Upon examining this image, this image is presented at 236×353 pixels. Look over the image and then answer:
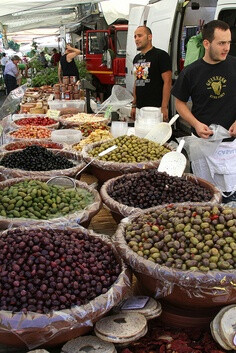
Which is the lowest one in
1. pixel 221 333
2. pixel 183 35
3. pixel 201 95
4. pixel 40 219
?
pixel 221 333

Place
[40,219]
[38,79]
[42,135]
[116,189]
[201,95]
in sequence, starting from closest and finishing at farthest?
[40,219]
[116,189]
[201,95]
[42,135]
[38,79]

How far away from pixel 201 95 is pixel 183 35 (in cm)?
390

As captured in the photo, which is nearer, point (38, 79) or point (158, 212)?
point (158, 212)

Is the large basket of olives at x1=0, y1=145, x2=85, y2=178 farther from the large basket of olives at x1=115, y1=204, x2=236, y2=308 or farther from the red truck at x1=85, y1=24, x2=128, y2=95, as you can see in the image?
the red truck at x1=85, y1=24, x2=128, y2=95

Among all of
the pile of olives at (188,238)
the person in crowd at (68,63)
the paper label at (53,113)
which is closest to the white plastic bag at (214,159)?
the pile of olives at (188,238)

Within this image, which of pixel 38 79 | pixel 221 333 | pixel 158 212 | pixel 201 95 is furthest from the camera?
pixel 38 79

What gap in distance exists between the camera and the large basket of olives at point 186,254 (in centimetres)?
156

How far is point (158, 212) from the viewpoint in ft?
6.61

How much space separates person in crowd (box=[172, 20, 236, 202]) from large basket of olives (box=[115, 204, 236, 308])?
1407 millimetres

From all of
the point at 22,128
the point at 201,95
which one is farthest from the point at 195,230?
the point at 22,128

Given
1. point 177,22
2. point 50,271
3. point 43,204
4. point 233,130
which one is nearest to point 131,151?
point 233,130

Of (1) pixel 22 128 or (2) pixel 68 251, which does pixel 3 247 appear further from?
(1) pixel 22 128

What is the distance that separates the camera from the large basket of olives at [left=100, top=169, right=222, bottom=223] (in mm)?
2309

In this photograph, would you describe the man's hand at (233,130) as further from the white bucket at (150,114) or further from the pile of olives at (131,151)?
the white bucket at (150,114)
